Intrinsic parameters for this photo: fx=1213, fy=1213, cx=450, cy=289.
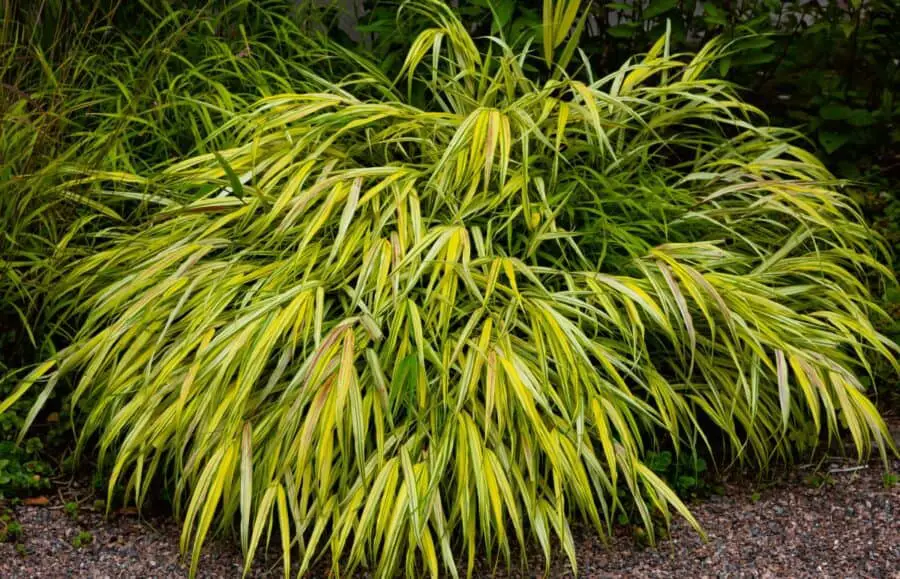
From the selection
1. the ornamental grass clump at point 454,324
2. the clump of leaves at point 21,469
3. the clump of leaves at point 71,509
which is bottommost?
the clump of leaves at point 71,509

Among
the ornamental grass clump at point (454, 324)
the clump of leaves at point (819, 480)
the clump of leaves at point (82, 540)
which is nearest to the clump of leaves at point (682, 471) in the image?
the ornamental grass clump at point (454, 324)

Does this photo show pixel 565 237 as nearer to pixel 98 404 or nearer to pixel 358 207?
pixel 358 207

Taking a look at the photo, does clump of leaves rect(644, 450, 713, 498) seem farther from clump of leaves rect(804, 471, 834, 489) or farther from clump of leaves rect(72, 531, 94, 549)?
clump of leaves rect(72, 531, 94, 549)

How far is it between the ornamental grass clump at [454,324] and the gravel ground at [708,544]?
0.30 ft

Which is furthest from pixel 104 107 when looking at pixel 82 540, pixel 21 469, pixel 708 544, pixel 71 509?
pixel 708 544

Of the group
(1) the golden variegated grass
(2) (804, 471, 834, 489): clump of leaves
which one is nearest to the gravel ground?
(2) (804, 471, 834, 489): clump of leaves

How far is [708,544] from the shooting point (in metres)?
2.64

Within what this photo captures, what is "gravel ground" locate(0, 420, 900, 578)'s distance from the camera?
2.54 m

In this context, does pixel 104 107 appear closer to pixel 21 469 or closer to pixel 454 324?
pixel 21 469

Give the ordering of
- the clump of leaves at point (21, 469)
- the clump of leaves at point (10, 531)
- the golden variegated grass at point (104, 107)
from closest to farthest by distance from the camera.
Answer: the clump of leaves at point (10, 531) < the clump of leaves at point (21, 469) < the golden variegated grass at point (104, 107)

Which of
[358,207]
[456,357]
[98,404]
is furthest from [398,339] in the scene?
[98,404]

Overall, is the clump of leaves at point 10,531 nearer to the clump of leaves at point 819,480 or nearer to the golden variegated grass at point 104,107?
the golden variegated grass at point 104,107

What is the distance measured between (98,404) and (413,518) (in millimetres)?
820

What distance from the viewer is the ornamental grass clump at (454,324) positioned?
8.21ft
